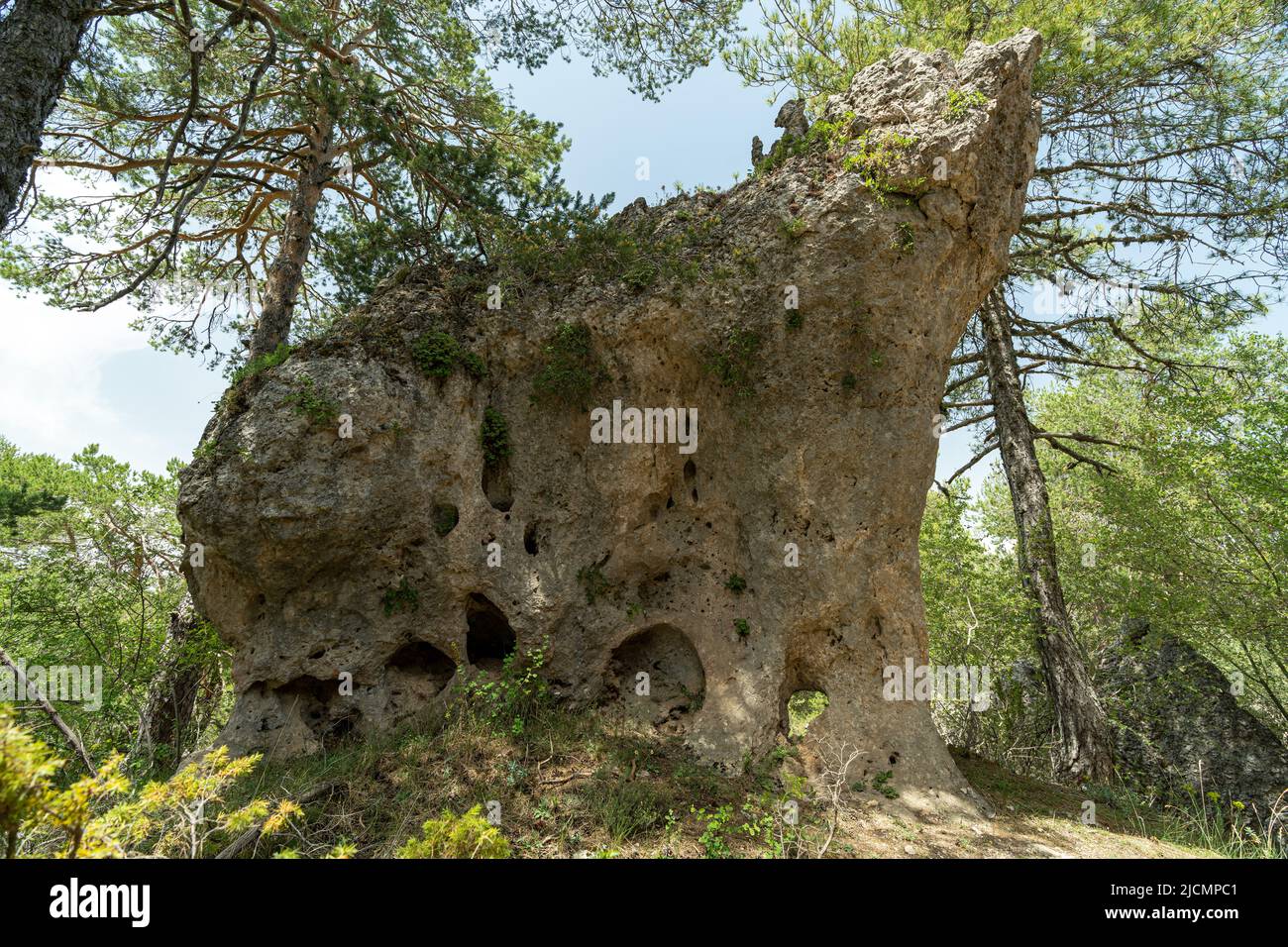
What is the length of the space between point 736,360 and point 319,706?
6265mm

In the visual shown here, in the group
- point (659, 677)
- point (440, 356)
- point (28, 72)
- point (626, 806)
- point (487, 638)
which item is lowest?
point (626, 806)

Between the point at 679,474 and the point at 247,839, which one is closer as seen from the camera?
the point at 247,839

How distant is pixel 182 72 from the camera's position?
9008mm

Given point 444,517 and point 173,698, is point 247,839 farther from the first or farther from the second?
point 173,698

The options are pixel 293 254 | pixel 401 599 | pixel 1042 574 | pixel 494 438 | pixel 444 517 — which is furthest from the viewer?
pixel 1042 574

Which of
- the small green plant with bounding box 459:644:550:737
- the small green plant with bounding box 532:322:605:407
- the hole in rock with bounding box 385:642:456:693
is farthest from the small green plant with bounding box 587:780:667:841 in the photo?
the small green plant with bounding box 532:322:605:407

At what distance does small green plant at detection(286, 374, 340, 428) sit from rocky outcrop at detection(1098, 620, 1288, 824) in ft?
40.1

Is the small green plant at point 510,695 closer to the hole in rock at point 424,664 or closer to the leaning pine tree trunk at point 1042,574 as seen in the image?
the hole in rock at point 424,664

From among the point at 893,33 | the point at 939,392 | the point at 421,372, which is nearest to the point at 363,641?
the point at 421,372

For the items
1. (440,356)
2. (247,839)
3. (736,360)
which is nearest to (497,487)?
(440,356)

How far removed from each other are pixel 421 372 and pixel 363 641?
3193 millimetres

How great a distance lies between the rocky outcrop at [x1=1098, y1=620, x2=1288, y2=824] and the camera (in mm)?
9055

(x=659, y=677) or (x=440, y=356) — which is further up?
(x=440, y=356)

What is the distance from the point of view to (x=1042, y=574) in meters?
9.45
